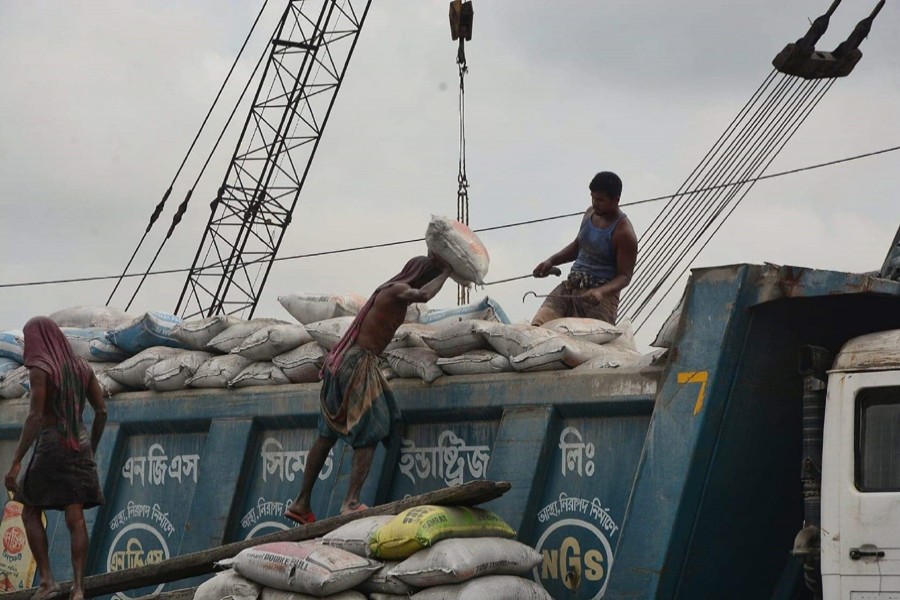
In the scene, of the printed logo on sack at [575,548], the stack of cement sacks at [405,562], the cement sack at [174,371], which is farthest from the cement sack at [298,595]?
the cement sack at [174,371]

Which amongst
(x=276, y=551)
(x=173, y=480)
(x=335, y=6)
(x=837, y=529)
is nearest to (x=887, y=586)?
(x=837, y=529)

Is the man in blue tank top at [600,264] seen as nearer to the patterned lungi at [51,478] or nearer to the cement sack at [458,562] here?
the cement sack at [458,562]

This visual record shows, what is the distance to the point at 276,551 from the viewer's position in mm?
5719

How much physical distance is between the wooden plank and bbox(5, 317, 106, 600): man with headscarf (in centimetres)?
16

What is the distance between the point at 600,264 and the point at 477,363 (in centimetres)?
129

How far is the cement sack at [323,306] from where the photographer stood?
288 inches

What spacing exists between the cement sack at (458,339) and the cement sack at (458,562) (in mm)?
1002

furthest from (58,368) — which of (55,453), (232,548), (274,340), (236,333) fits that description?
(232,548)

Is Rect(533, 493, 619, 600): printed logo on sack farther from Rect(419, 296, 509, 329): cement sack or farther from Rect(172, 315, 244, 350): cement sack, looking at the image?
Rect(172, 315, 244, 350): cement sack

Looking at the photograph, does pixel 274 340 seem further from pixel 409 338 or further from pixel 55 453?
pixel 55 453

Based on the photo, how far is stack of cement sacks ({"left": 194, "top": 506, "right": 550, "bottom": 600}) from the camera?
5.43 m

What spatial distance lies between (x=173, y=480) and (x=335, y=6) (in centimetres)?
2161

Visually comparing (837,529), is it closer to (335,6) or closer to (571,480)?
(571,480)

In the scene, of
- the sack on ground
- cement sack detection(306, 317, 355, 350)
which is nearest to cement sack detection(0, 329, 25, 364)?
cement sack detection(306, 317, 355, 350)
